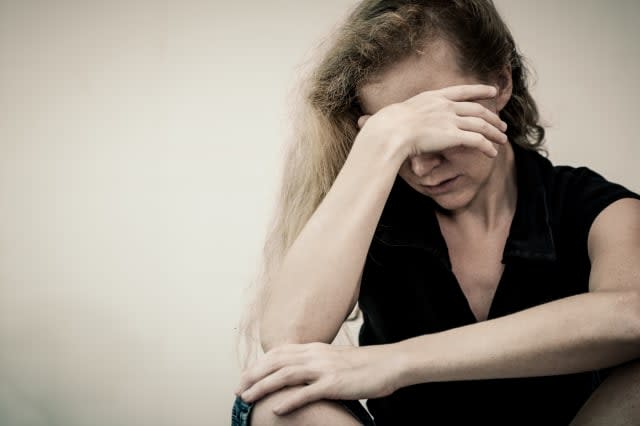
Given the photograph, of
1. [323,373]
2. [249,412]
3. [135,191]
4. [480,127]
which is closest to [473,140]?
[480,127]

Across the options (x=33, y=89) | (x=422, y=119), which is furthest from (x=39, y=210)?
(x=422, y=119)

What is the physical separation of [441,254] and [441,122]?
292 millimetres

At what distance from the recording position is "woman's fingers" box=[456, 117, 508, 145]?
2.80ft

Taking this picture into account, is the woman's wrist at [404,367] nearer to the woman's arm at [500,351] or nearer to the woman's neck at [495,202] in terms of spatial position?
the woman's arm at [500,351]

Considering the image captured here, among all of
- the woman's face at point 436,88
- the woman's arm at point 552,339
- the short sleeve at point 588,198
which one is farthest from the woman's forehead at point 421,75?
the woman's arm at point 552,339

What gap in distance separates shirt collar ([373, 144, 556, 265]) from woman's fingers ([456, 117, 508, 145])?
0.17 m

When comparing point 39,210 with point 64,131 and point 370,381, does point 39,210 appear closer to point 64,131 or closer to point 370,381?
point 64,131

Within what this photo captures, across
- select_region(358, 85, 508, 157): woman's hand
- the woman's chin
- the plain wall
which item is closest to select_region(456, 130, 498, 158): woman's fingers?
select_region(358, 85, 508, 157): woman's hand

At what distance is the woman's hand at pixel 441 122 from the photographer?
0.85m

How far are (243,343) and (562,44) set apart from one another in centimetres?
154

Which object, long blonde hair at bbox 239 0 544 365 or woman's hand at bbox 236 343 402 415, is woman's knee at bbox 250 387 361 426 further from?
long blonde hair at bbox 239 0 544 365

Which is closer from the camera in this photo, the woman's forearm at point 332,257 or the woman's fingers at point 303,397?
the woman's fingers at point 303,397

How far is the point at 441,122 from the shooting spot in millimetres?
846

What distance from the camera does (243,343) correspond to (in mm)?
1608
